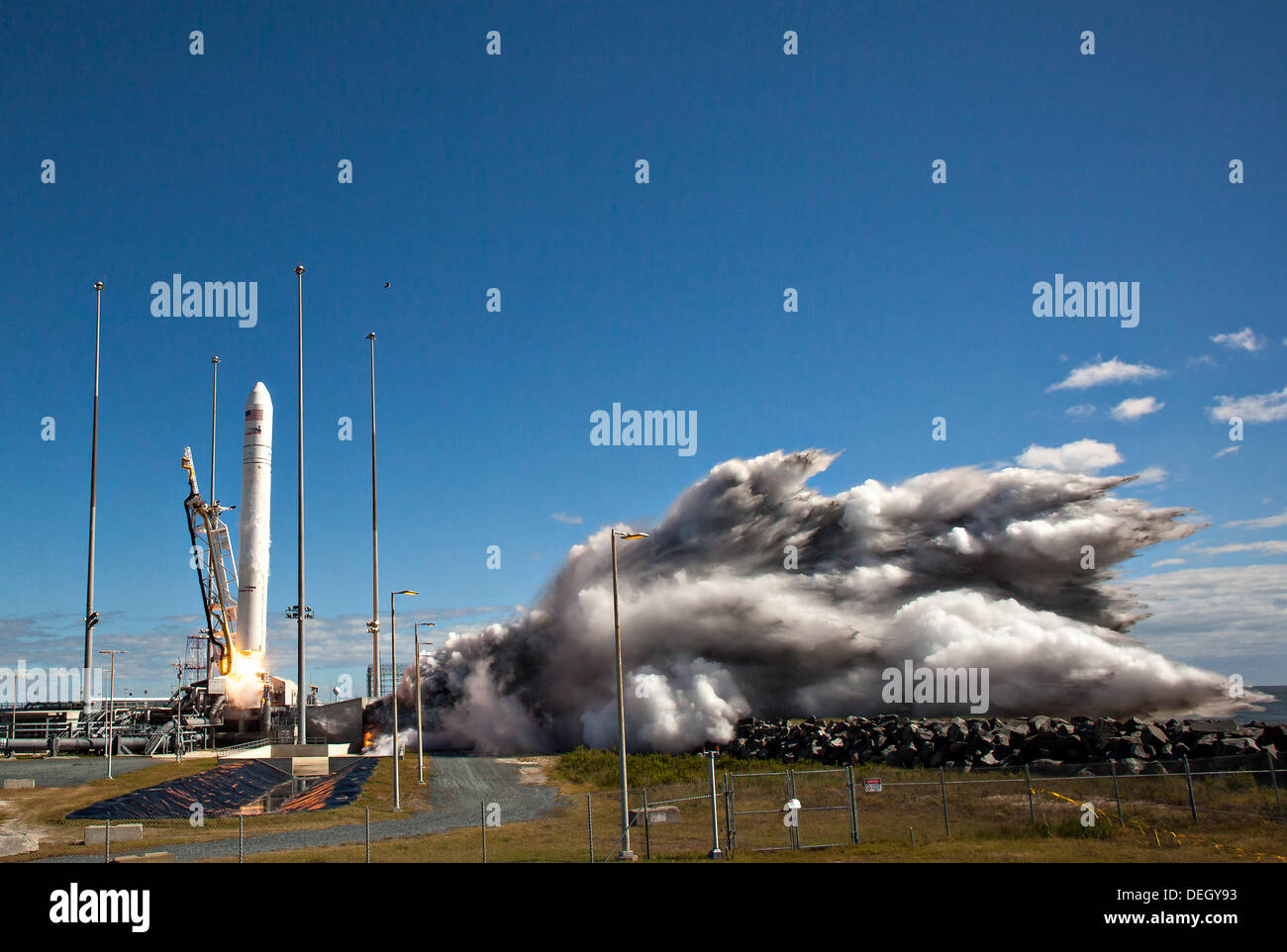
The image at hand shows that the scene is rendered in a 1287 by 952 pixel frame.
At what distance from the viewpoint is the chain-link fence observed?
2962cm

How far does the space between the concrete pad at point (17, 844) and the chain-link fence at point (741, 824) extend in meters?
0.07

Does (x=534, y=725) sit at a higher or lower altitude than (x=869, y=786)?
lower

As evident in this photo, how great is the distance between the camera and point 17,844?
34062mm

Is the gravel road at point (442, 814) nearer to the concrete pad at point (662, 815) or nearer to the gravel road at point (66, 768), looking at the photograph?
the concrete pad at point (662, 815)

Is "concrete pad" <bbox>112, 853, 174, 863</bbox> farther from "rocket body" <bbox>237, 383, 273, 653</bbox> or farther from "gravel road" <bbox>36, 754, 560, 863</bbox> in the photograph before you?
"rocket body" <bbox>237, 383, 273, 653</bbox>

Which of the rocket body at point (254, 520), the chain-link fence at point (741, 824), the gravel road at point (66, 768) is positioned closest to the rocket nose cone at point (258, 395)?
the rocket body at point (254, 520)

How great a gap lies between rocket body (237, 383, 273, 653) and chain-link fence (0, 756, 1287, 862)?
4289 centimetres

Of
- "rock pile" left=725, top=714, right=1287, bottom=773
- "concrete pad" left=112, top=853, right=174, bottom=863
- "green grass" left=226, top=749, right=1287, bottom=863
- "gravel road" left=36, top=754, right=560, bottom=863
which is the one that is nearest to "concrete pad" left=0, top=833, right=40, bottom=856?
"gravel road" left=36, top=754, right=560, bottom=863
